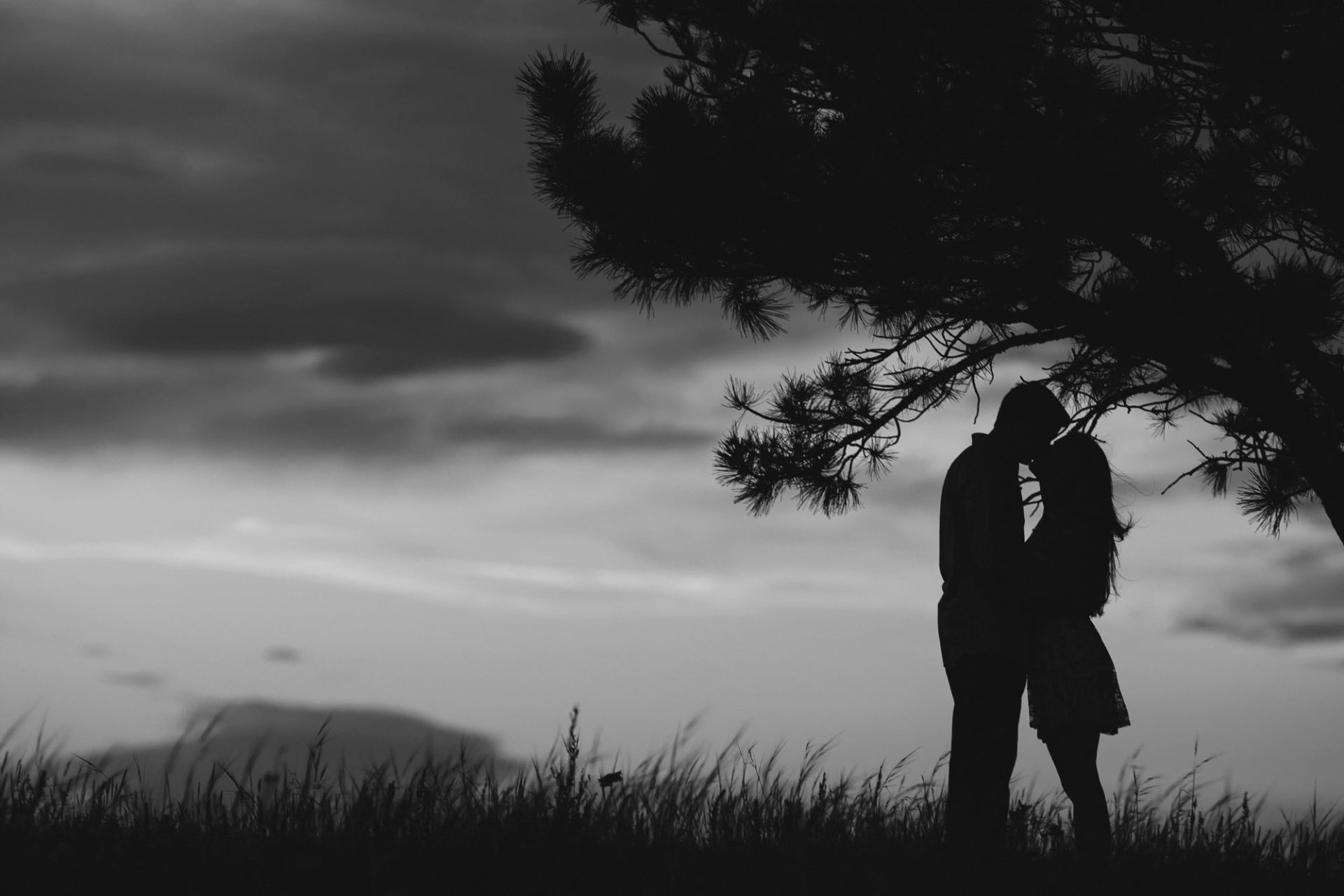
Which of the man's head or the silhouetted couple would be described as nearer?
the silhouetted couple

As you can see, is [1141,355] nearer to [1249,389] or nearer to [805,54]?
[1249,389]

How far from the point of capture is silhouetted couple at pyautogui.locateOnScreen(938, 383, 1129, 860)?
12.3 feet

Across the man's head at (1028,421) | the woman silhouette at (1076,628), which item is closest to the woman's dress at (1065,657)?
the woman silhouette at (1076,628)

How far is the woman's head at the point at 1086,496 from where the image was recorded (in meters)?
3.84

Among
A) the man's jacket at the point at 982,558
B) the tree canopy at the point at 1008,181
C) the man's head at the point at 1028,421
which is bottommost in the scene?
the man's jacket at the point at 982,558

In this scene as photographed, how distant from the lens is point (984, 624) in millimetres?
3768

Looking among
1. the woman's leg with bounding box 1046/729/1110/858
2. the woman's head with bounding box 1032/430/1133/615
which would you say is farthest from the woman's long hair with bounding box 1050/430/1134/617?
the woman's leg with bounding box 1046/729/1110/858

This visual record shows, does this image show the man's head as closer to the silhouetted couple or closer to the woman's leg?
the silhouetted couple

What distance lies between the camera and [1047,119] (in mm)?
5191

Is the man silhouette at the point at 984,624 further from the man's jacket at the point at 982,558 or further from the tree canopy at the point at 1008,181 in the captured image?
the tree canopy at the point at 1008,181

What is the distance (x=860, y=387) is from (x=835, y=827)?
9.71 ft

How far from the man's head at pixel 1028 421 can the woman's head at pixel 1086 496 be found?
0.05 m

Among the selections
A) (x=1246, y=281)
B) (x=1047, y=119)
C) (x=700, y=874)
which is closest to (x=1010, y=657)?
(x=700, y=874)

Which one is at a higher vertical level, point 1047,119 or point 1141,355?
point 1047,119
